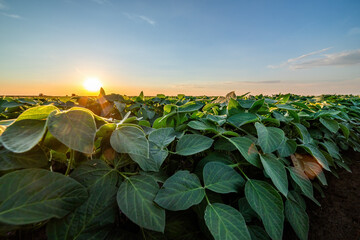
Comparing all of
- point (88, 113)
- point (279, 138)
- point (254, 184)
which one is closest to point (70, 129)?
point (88, 113)

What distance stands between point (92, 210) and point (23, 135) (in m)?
0.29

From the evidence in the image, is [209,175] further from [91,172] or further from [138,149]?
[91,172]

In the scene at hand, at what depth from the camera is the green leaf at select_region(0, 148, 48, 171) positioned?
522mm

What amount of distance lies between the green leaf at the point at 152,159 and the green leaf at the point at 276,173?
0.43 meters

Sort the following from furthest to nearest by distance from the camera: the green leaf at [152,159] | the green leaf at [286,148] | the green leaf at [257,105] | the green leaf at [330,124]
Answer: the green leaf at [330,124], the green leaf at [257,105], the green leaf at [286,148], the green leaf at [152,159]

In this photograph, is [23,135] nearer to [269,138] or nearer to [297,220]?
[269,138]

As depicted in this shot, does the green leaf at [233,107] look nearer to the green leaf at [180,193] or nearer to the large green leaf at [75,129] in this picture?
the green leaf at [180,193]

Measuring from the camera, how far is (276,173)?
844 millimetres

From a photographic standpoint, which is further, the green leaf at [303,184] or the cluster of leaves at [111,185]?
the green leaf at [303,184]

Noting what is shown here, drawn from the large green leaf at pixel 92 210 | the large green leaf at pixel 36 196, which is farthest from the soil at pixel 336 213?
the large green leaf at pixel 36 196

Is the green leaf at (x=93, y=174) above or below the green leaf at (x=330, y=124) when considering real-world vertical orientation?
above

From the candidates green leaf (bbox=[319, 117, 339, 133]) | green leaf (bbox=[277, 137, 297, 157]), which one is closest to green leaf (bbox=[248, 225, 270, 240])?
green leaf (bbox=[277, 137, 297, 157])

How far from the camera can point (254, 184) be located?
2.72 ft

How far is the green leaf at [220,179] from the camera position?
753mm
